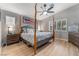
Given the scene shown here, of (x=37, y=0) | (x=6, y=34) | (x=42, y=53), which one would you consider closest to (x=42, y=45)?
(x=42, y=53)

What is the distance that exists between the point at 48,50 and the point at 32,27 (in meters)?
0.73

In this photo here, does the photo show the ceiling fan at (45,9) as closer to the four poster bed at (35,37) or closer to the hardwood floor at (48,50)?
the four poster bed at (35,37)

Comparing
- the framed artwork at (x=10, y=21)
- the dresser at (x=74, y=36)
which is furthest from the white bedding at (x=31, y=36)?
the dresser at (x=74, y=36)

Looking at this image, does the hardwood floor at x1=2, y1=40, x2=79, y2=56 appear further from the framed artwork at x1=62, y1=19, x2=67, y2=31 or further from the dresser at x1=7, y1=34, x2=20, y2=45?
the framed artwork at x1=62, y1=19, x2=67, y2=31

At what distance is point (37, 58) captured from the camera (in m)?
2.31

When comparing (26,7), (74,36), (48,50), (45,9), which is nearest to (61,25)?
(74,36)

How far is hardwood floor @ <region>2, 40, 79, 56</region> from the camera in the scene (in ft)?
7.44

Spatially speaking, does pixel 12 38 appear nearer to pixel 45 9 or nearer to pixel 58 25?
pixel 45 9

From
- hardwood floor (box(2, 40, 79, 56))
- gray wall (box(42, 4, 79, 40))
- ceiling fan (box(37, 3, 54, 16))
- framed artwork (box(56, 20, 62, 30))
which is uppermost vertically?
ceiling fan (box(37, 3, 54, 16))

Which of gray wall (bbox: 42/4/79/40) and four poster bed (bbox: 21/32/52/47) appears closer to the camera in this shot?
gray wall (bbox: 42/4/79/40)

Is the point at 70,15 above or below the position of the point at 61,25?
above

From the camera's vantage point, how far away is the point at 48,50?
7.72 ft

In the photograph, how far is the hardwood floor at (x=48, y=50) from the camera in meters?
2.27

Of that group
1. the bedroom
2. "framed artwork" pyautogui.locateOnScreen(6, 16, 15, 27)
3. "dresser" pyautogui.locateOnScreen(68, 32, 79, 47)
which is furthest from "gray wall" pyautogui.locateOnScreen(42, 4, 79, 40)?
"framed artwork" pyautogui.locateOnScreen(6, 16, 15, 27)
